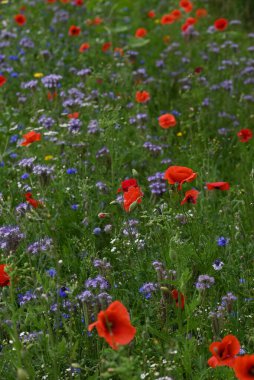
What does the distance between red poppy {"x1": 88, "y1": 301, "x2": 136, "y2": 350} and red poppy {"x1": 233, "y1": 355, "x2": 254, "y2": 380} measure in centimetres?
33

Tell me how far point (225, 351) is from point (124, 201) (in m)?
0.86

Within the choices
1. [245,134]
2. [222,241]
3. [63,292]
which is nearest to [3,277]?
[63,292]

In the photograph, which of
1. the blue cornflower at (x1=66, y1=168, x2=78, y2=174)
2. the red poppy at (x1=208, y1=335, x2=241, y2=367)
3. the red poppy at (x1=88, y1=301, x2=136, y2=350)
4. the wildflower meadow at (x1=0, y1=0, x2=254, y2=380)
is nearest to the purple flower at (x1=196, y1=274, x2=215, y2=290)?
the wildflower meadow at (x1=0, y1=0, x2=254, y2=380)

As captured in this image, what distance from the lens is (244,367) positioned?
208 centimetres

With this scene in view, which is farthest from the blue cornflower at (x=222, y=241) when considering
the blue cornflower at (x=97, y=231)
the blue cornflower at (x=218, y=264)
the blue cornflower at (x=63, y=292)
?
the blue cornflower at (x=63, y=292)

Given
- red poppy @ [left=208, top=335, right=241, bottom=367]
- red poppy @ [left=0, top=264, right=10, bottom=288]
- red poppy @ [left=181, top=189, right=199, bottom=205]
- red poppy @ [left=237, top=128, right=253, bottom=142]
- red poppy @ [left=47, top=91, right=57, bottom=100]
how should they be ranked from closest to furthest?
red poppy @ [left=208, top=335, right=241, bottom=367] → red poppy @ [left=0, top=264, right=10, bottom=288] → red poppy @ [left=181, top=189, right=199, bottom=205] → red poppy @ [left=237, top=128, right=253, bottom=142] → red poppy @ [left=47, top=91, right=57, bottom=100]

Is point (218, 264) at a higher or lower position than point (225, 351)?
lower

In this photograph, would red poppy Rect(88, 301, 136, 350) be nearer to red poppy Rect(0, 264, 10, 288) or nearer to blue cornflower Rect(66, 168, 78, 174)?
red poppy Rect(0, 264, 10, 288)

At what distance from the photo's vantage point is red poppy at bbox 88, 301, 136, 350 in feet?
6.89

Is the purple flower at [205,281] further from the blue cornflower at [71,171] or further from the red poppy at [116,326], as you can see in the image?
the blue cornflower at [71,171]

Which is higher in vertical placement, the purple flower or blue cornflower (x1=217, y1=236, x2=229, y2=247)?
the purple flower

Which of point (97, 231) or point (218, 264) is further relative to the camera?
point (97, 231)

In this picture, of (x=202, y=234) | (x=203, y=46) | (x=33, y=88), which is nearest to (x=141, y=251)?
(x=202, y=234)

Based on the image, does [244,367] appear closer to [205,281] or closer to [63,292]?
[205,281]
